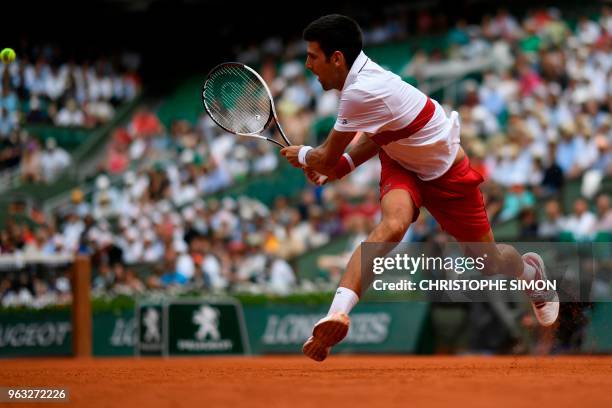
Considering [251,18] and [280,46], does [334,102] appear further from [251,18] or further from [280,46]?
[251,18]

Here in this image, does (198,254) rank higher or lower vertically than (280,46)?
lower

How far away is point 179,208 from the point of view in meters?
20.5

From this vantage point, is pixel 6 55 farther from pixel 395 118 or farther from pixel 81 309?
pixel 81 309

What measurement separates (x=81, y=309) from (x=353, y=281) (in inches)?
332

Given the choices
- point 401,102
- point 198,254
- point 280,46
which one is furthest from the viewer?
point 280,46

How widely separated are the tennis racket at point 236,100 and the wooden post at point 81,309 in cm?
677

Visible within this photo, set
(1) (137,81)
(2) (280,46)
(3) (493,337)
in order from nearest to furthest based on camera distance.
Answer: (3) (493,337), (2) (280,46), (1) (137,81)

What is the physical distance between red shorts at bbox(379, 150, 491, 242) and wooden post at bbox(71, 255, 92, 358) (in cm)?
776

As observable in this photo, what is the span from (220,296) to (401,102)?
8479mm

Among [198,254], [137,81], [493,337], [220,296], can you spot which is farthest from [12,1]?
[493,337]

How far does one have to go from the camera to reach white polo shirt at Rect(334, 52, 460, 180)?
293 inches

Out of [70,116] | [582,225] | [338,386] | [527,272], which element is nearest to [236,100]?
[527,272]

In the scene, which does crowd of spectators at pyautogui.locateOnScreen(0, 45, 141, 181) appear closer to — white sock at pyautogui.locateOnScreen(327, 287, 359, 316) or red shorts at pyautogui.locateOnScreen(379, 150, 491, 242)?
red shorts at pyautogui.locateOnScreen(379, 150, 491, 242)

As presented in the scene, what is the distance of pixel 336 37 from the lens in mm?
7465
